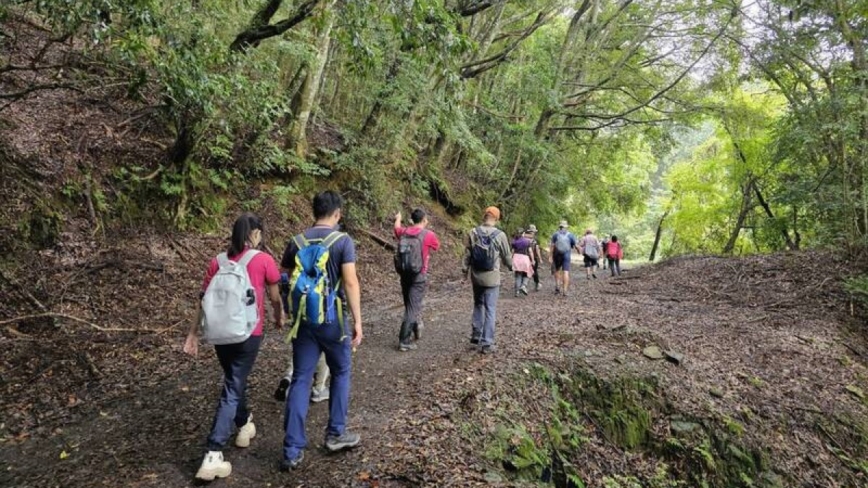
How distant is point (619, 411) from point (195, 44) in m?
7.23

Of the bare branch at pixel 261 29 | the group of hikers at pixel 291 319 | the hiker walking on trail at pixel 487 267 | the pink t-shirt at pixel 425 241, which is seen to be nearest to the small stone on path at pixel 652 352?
the hiker walking on trail at pixel 487 267

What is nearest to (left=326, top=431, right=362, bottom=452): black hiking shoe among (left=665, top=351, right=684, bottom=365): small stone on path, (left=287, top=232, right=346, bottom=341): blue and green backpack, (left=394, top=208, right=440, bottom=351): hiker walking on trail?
(left=287, top=232, right=346, bottom=341): blue and green backpack

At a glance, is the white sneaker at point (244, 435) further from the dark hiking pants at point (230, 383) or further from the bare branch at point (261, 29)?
the bare branch at point (261, 29)

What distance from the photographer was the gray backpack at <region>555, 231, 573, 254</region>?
1183 centimetres

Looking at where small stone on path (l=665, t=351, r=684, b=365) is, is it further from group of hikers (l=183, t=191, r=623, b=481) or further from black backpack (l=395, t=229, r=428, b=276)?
group of hikers (l=183, t=191, r=623, b=481)

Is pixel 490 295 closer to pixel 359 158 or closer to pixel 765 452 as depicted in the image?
pixel 765 452

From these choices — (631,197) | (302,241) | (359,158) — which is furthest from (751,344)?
(631,197)

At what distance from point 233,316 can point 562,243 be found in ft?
31.7

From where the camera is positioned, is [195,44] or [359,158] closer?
[195,44]

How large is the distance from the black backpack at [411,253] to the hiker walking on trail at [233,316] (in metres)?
2.65

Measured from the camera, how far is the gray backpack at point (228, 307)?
11.1ft

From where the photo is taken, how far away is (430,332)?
7809 millimetres

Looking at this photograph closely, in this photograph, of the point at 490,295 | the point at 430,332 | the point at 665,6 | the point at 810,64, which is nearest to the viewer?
the point at 490,295

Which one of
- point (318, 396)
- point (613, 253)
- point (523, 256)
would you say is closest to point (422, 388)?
point (318, 396)
